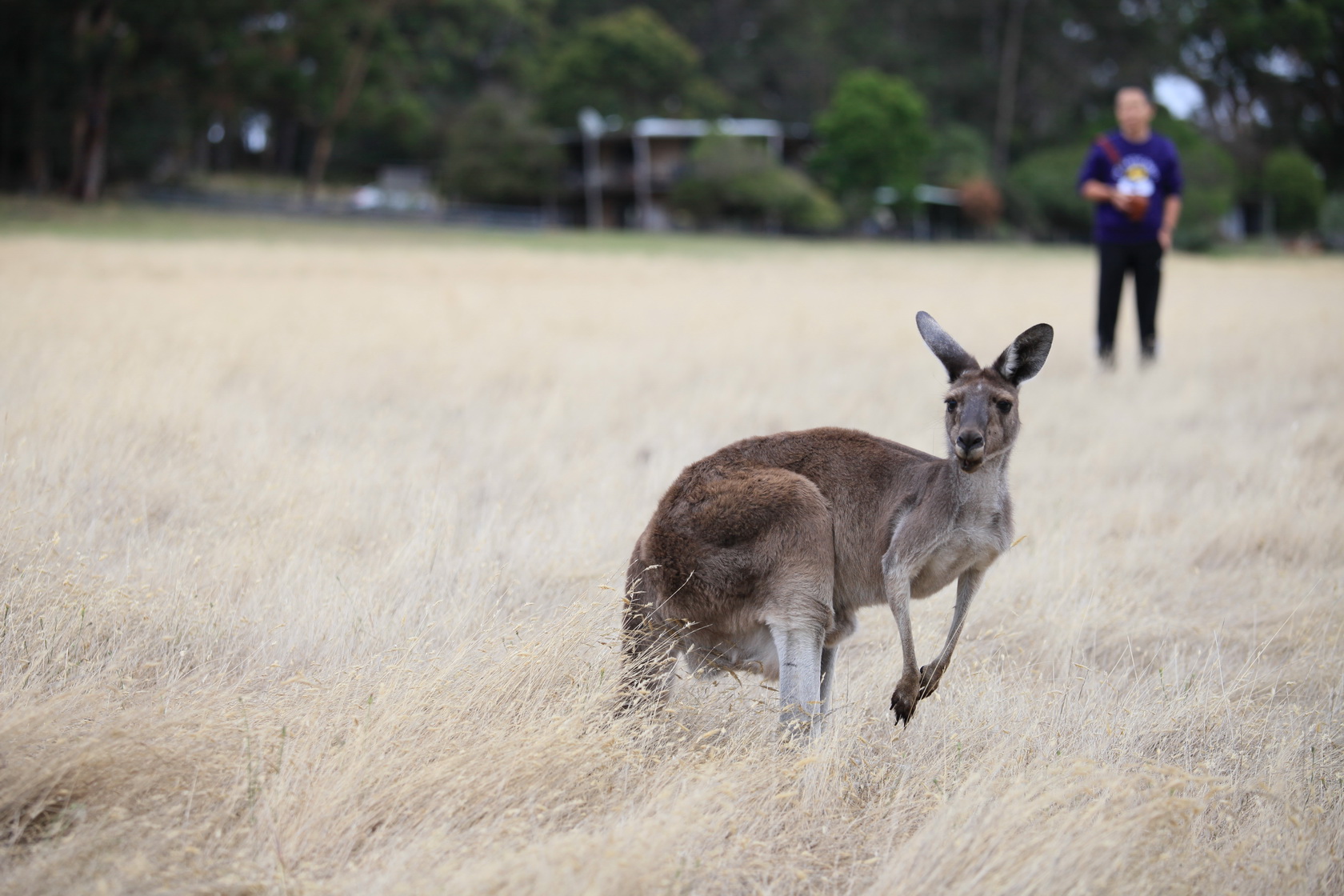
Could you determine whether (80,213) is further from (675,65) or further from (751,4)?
(751,4)

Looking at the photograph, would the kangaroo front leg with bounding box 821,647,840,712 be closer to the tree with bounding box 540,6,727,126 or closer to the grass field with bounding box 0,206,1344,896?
the grass field with bounding box 0,206,1344,896

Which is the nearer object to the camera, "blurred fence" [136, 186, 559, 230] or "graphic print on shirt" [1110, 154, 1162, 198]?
"graphic print on shirt" [1110, 154, 1162, 198]

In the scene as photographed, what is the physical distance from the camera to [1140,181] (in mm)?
9180

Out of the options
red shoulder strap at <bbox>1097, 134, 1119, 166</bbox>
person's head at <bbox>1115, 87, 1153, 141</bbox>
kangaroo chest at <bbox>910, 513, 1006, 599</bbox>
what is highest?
person's head at <bbox>1115, 87, 1153, 141</bbox>

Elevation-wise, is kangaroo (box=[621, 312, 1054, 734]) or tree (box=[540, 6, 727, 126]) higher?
tree (box=[540, 6, 727, 126])

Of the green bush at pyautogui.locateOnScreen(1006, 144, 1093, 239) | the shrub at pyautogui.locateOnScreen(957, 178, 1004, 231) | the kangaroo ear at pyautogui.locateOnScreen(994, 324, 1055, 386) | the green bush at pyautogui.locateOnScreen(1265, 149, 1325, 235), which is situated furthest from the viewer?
the green bush at pyautogui.locateOnScreen(1006, 144, 1093, 239)

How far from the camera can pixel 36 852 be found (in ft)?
7.49

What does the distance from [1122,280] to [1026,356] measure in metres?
6.92

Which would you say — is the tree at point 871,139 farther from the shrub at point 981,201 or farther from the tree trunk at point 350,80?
the tree trunk at point 350,80

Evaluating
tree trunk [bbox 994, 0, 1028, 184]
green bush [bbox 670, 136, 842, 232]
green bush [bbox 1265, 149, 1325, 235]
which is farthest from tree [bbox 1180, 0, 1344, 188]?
green bush [bbox 670, 136, 842, 232]

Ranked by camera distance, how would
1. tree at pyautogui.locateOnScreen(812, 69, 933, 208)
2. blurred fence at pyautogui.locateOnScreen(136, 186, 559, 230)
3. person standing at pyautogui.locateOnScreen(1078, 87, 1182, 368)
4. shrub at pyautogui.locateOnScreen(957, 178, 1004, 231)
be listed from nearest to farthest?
person standing at pyautogui.locateOnScreen(1078, 87, 1182, 368), blurred fence at pyautogui.locateOnScreen(136, 186, 559, 230), tree at pyautogui.locateOnScreen(812, 69, 933, 208), shrub at pyautogui.locateOnScreen(957, 178, 1004, 231)

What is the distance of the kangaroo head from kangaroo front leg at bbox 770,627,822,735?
25.9 inches

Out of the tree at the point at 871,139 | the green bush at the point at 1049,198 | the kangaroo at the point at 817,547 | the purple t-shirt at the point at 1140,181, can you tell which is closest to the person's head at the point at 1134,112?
the purple t-shirt at the point at 1140,181

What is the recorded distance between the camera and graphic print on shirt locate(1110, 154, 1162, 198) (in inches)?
361
